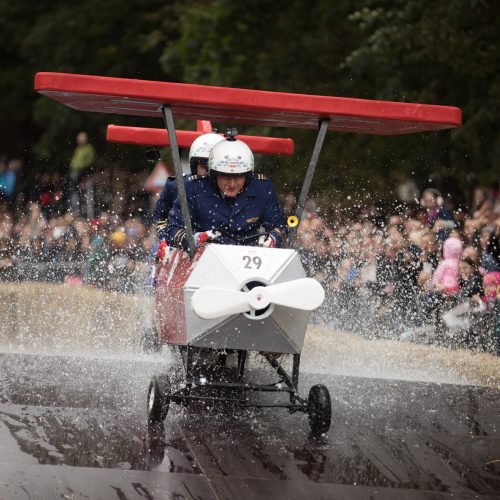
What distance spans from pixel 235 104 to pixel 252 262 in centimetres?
141

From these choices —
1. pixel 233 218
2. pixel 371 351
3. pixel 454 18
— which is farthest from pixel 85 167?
pixel 233 218

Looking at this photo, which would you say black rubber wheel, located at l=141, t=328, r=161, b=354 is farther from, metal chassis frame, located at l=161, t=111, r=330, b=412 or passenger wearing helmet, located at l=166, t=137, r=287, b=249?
metal chassis frame, located at l=161, t=111, r=330, b=412

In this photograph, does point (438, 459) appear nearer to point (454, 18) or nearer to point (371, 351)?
point (371, 351)

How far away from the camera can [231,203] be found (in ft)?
30.2

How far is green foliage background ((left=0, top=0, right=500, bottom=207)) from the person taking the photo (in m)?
19.8

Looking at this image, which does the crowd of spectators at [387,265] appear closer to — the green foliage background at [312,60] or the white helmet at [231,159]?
the green foliage background at [312,60]

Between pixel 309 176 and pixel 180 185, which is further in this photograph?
pixel 309 176

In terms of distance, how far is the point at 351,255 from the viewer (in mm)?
15758

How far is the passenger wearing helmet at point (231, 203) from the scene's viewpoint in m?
8.89

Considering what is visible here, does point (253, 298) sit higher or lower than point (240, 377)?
higher

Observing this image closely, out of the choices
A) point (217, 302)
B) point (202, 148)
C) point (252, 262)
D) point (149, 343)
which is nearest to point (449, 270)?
point (202, 148)

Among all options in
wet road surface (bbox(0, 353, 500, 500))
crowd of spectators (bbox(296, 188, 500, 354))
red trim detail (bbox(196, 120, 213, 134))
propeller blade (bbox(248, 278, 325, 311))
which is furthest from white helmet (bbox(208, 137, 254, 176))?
crowd of spectators (bbox(296, 188, 500, 354))

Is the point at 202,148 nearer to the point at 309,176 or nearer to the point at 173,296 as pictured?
the point at 309,176

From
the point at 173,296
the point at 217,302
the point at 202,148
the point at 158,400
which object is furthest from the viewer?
the point at 202,148
